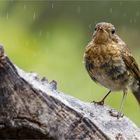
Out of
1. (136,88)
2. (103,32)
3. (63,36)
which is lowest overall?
(63,36)

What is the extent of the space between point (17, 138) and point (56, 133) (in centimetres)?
21

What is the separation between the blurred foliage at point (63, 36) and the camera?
7.95 m

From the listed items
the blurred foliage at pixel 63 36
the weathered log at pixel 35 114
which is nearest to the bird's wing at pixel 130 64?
the blurred foliage at pixel 63 36

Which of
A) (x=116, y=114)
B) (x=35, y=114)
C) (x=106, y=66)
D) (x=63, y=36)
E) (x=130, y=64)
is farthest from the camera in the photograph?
(x=63, y=36)

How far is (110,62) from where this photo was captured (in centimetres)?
639

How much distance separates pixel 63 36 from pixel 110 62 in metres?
2.34

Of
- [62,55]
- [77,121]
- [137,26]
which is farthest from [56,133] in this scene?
[137,26]

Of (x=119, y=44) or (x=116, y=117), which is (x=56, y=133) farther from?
(x=119, y=44)

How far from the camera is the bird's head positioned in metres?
6.44

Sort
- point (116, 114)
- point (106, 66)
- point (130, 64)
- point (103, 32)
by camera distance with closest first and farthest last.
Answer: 1. point (116, 114)
2. point (106, 66)
3. point (103, 32)
4. point (130, 64)

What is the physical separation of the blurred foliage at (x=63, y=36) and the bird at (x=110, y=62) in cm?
104

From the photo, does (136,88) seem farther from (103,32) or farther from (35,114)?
(35,114)

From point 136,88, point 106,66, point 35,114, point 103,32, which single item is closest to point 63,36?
point 136,88

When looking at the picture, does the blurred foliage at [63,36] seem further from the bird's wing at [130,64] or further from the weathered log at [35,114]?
the weathered log at [35,114]
